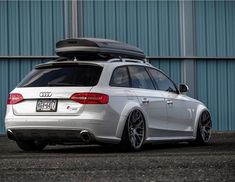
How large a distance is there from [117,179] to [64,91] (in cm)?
344

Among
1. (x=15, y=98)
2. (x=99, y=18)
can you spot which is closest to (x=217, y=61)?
(x=99, y=18)

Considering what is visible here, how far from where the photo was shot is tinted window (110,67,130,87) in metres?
9.80

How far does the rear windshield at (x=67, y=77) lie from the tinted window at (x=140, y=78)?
0.79 metres

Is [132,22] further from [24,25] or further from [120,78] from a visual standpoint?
[120,78]

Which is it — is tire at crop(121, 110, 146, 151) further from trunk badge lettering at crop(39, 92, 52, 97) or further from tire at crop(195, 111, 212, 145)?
tire at crop(195, 111, 212, 145)

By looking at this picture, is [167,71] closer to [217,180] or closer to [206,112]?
[206,112]

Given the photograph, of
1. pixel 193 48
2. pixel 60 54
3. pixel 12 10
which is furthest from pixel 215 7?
pixel 60 54

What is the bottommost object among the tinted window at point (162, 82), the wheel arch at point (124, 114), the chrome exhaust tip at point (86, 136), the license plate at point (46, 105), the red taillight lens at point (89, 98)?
the chrome exhaust tip at point (86, 136)

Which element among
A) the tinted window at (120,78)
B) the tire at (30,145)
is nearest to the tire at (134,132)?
the tinted window at (120,78)

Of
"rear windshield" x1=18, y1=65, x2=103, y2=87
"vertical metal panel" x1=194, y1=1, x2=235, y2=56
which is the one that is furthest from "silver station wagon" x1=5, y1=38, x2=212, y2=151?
"vertical metal panel" x1=194, y1=1, x2=235, y2=56

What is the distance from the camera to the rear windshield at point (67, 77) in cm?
958

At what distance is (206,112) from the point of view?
40.0 feet

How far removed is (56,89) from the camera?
9500 mm

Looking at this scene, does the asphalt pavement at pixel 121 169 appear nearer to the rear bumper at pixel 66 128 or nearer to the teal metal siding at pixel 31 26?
the rear bumper at pixel 66 128
